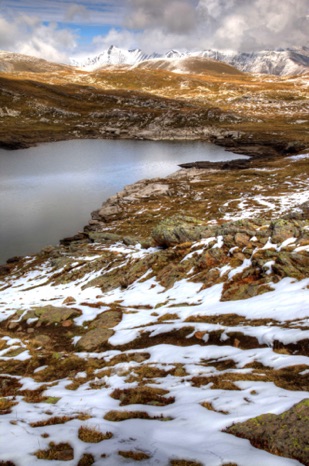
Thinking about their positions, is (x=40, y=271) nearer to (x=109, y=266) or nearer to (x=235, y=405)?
(x=109, y=266)

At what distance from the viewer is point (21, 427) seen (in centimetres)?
639

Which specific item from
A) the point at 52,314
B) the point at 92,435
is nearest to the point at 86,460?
the point at 92,435

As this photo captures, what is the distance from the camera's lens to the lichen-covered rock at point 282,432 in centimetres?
499

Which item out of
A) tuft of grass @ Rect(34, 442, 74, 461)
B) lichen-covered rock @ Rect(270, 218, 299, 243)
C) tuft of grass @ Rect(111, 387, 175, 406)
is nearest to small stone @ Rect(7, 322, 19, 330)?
tuft of grass @ Rect(111, 387, 175, 406)

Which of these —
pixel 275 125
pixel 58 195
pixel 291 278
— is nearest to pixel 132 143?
pixel 275 125

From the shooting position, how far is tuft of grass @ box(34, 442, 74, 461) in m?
5.25

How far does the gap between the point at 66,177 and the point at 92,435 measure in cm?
6846

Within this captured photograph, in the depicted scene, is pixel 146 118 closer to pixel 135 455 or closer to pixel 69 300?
pixel 69 300

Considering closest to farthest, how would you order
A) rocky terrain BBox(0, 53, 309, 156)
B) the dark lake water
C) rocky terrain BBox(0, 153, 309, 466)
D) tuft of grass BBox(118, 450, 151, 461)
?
tuft of grass BBox(118, 450, 151, 461) < rocky terrain BBox(0, 153, 309, 466) < the dark lake water < rocky terrain BBox(0, 53, 309, 156)

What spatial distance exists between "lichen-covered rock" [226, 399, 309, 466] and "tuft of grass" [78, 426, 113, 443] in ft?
7.70

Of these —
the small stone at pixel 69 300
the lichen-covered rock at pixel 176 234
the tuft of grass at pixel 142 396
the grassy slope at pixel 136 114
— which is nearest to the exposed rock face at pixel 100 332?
the small stone at pixel 69 300

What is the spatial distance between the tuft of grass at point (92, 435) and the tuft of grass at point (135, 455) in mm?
684

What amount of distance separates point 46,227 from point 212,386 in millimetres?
40071

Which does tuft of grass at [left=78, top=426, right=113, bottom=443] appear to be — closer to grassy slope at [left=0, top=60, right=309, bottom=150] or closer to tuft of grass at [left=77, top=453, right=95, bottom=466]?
tuft of grass at [left=77, top=453, right=95, bottom=466]
